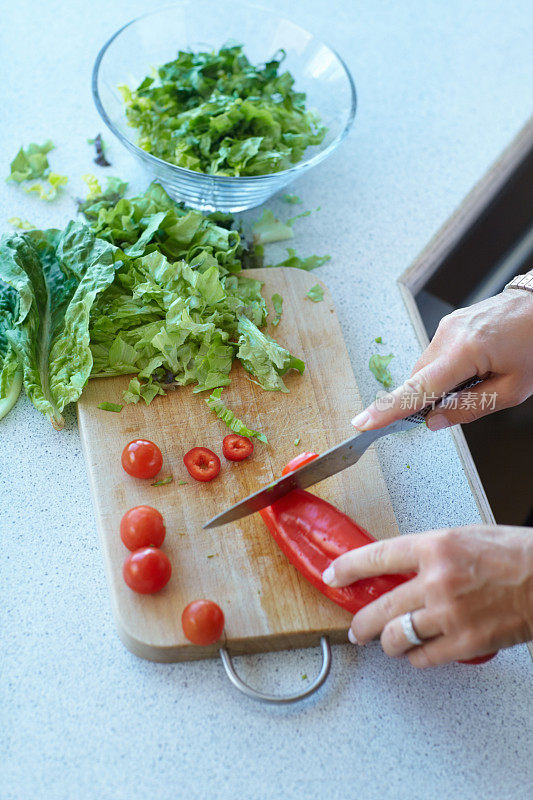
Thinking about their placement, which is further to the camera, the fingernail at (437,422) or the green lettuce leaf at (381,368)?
the green lettuce leaf at (381,368)

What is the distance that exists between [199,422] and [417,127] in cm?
160

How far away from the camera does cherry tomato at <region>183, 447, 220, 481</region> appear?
1611 mm

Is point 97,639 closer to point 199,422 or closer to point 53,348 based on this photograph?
point 199,422

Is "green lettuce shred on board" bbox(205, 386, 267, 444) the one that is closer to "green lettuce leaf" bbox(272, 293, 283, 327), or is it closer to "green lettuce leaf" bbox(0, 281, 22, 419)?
"green lettuce leaf" bbox(272, 293, 283, 327)

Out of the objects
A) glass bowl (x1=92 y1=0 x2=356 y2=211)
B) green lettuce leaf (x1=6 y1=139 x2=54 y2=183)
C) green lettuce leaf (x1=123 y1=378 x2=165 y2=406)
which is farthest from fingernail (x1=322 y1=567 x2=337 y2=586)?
green lettuce leaf (x1=6 y1=139 x2=54 y2=183)

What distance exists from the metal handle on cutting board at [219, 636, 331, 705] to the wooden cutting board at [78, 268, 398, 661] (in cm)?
3

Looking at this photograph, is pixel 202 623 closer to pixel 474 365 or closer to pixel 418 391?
pixel 418 391

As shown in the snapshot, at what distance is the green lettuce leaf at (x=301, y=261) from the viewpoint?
212cm

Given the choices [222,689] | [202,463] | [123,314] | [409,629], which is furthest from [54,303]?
[409,629]

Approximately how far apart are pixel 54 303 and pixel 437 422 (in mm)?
997

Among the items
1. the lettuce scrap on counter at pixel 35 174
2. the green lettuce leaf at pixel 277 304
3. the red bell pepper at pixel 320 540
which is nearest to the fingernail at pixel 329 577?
the red bell pepper at pixel 320 540

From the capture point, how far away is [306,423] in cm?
177

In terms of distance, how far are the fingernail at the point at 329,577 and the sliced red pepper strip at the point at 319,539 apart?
0.02m

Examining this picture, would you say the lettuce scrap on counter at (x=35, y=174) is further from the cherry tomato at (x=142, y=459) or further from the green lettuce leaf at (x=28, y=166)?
the cherry tomato at (x=142, y=459)
